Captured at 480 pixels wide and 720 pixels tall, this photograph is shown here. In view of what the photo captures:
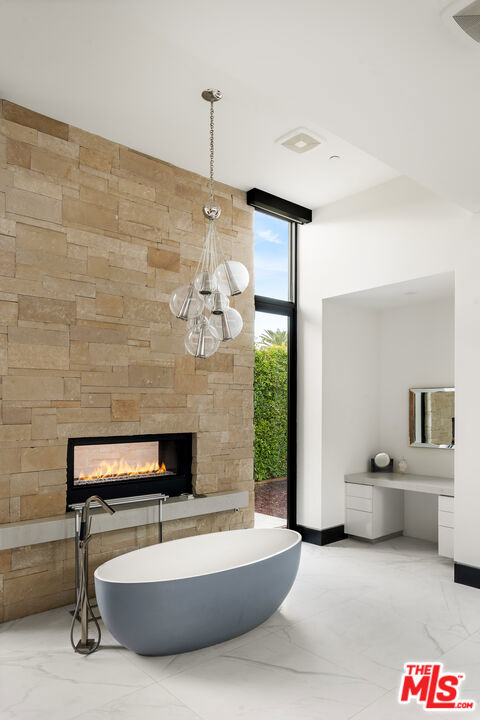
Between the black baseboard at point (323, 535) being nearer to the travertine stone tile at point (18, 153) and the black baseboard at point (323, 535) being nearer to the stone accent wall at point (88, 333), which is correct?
the stone accent wall at point (88, 333)

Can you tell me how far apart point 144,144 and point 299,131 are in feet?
3.77

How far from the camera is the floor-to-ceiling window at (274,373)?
16.3 feet

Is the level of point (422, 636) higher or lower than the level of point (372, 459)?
lower

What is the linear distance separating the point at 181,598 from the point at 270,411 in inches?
101

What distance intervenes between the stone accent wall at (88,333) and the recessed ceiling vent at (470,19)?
2576 millimetres

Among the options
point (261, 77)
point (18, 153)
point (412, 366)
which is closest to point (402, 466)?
point (412, 366)

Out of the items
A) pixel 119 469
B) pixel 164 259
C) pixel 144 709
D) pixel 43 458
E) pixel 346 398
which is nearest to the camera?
pixel 144 709

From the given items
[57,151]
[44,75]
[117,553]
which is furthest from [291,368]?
[44,75]

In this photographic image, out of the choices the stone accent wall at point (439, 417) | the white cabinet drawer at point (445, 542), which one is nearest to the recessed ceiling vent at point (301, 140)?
the stone accent wall at point (439, 417)

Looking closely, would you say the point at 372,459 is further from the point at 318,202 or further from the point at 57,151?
the point at 57,151

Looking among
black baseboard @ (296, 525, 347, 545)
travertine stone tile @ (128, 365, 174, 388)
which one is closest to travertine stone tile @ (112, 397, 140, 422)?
travertine stone tile @ (128, 365, 174, 388)

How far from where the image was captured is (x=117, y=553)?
3.73 m

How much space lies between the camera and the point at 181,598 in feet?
8.62

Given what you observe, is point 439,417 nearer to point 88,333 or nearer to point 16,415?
point 88,333
